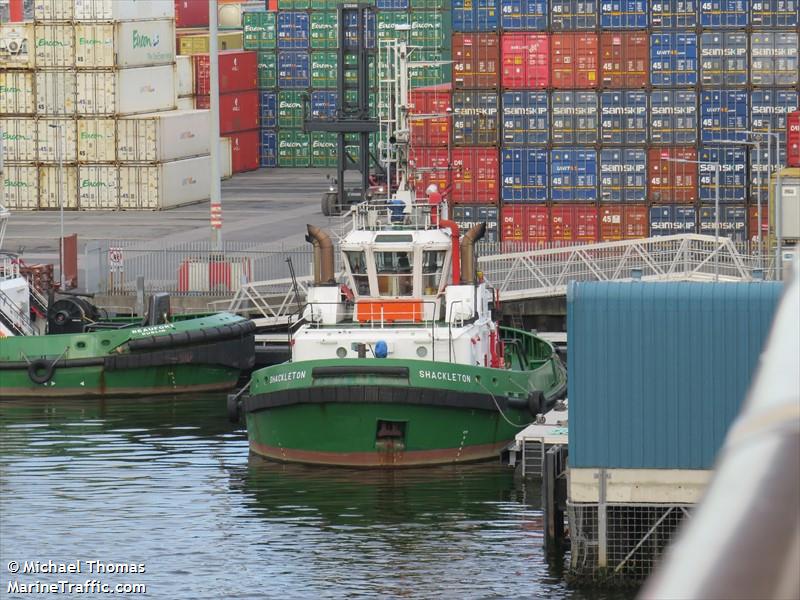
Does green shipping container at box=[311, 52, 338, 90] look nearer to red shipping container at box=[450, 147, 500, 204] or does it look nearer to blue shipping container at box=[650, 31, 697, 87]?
red shipping container at box=[450, 147, 500, 204]

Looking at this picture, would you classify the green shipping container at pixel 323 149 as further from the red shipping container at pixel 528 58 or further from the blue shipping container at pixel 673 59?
the blue shipping container at pixel 673 59

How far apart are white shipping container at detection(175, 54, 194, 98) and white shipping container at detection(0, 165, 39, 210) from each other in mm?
12550

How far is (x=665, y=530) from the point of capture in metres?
19.6

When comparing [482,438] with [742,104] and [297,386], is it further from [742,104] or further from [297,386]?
[742,104]

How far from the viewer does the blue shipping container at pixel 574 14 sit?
49188mm

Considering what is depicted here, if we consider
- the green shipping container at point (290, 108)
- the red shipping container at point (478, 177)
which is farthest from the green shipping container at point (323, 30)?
the red shipping container at point (478, 177)

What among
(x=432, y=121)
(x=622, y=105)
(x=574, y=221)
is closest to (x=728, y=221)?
(x=574, y=221)

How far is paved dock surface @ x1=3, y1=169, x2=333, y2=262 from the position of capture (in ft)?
201

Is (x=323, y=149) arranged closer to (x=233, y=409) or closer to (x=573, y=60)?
(x=573, y=60)

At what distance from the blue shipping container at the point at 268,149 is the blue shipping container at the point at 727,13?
146ft

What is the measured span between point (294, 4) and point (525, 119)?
39733 mm

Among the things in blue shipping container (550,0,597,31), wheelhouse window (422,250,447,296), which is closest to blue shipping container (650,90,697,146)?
blue shipping container (550,0,597,31)

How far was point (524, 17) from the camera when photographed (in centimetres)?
4953

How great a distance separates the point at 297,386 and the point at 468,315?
416 cm
